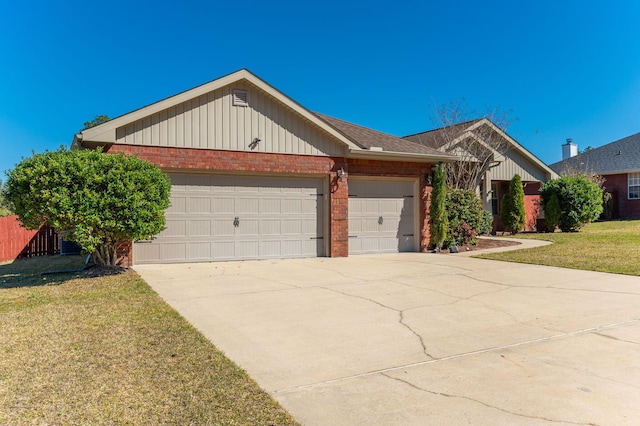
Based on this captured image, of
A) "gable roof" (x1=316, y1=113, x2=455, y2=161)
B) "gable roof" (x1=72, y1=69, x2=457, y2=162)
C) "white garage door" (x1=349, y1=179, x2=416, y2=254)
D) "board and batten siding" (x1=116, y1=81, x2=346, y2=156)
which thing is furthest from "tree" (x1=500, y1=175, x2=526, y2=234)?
"board and batten siding" (x1=116, y1=81, x2=346, y2=156)

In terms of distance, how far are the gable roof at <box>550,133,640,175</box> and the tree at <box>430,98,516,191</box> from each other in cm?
980

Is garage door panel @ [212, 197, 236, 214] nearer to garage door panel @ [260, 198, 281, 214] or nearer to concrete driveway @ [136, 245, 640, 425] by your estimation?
garage door panel @ [260, 198, 281, 214]

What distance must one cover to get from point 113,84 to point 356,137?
16.6 metres

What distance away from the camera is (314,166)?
1166cm

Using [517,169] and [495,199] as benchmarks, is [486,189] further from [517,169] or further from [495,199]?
[517,169]

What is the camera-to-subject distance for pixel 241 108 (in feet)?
35.6

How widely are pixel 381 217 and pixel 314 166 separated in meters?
2.85

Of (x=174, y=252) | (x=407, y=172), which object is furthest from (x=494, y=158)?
(x=174, y=252)

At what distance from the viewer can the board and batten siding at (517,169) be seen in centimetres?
2050

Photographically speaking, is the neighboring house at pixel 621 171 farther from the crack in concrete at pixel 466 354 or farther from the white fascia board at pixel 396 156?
the crack in concrete at pixel 466 354

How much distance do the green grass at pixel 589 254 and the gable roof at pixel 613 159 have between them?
1237 centimetres

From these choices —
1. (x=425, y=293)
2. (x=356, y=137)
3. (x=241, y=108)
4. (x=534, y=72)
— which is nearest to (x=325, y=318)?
(x=425, y=293)

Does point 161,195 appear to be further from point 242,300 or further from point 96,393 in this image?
point 96,393

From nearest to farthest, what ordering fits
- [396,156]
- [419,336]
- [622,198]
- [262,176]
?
[419,336] → [262,176] → [396,156] → [622,198]
